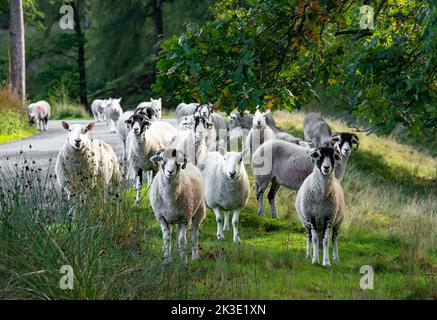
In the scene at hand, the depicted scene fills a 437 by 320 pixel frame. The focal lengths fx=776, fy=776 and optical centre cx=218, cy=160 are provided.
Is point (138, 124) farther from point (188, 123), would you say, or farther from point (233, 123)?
point (233, 123)

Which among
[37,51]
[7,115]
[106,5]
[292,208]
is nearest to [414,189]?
[292,208]

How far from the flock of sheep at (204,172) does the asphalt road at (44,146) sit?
2.61 m

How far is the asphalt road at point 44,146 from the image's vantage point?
17359 millimetres

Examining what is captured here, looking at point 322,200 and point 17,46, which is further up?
point 17,46

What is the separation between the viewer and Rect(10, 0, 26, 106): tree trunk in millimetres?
29188

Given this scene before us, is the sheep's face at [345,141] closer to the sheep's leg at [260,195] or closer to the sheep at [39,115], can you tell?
the sheep's leg at [260,195]

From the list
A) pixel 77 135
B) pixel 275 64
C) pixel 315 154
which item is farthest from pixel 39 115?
pixel 315 154

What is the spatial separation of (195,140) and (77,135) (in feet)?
11.0

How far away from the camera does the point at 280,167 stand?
13562 millimetres

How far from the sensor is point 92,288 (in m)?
7.16

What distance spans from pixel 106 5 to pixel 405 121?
1433 inches

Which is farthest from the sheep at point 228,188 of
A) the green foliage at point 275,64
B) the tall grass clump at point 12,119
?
the tall grass clump at point 12,119
